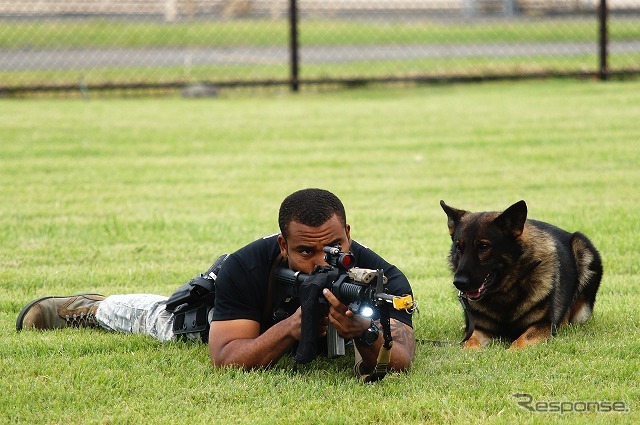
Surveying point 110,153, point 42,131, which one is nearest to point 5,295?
point 110,153

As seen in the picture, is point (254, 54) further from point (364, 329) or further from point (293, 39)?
point (364, 329)

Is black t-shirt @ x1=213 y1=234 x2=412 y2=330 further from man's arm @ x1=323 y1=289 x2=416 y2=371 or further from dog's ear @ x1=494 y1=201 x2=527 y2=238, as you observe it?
dog's ear @ x1=494 y1=201 x2=527 y2=238

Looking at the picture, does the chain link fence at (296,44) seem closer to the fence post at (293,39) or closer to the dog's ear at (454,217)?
the fence post at (293,39)

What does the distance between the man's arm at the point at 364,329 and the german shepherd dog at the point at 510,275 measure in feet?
1.71

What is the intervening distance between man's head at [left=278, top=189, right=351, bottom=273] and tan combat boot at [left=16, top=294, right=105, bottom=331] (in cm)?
186

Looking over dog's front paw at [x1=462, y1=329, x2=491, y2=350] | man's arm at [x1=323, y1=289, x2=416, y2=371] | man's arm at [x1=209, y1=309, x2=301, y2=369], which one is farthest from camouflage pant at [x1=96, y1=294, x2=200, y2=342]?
dog's front paw at [x1=462, y1=329, x2=491, y2=350]

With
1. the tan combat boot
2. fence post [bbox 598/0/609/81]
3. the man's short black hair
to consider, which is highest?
fence post [bbox 598/0/609/81]

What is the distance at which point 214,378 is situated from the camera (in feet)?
16.4

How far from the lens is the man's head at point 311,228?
482cm

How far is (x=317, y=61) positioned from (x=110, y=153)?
8.92 m

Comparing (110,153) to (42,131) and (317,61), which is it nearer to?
(42,131)

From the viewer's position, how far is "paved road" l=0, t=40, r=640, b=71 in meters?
20.5

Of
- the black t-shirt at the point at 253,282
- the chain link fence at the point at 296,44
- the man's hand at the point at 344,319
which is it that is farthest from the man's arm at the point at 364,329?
the chain link fence at the point at 296,44

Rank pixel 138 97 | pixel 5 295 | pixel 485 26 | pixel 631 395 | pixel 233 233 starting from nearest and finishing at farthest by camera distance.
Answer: pixel 631 395, pixel 5 295, pixel 233 233, pixel 138 97, pixel 485 26
